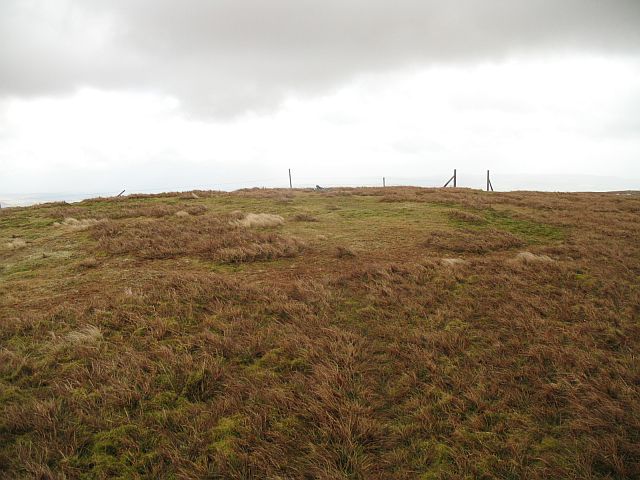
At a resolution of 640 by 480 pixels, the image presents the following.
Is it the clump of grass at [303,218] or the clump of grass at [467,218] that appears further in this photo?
the clump of grass at [303,218]

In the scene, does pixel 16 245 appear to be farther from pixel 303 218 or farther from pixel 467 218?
pixel 467 218

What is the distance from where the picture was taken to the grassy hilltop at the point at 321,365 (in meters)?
3.27

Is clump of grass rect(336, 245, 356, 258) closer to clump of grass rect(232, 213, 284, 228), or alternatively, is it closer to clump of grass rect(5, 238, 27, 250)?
clump of grass rect(232, 213, 284, 228)

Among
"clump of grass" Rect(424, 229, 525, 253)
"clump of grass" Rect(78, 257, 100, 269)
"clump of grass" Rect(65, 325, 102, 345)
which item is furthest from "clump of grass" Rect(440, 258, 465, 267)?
"clump of grass" Rect(78, 257, 100, 269)

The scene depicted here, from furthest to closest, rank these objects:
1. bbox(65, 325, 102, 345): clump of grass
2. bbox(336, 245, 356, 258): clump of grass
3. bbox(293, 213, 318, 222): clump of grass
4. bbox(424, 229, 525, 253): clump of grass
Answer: bbox(293, 213, 318, 222): clump of grass < bbox(424, 229, 525, 253): clump of grass < bbox(336, 245, 356, 258): clump of grass < bbox(65, 325, 102, 345): clump of grass

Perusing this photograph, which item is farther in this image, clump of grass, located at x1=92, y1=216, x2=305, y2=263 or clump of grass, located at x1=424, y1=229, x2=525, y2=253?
clump of grass, located at x1=424, y1=229, x2=525, y2=253

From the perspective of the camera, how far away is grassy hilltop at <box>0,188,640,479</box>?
327cm

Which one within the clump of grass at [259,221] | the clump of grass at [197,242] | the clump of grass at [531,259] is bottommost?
the clump of grass at [531,259]

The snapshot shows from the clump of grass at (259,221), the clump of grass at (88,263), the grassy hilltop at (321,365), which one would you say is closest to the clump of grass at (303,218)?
the clump of grass at (259,221)

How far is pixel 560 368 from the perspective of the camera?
4484mm

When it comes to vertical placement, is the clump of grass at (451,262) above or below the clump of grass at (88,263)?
below

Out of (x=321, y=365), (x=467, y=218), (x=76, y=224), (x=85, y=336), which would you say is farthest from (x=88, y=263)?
(x=467, y=218)

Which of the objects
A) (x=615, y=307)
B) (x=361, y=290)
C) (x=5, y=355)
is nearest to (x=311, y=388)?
(x=361, y=290)

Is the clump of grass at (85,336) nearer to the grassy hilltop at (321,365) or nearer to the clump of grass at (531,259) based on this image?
the grassy hilltop at (321,365)
